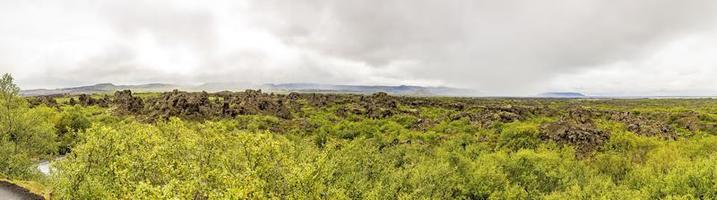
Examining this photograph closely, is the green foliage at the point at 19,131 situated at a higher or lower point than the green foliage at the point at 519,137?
higher

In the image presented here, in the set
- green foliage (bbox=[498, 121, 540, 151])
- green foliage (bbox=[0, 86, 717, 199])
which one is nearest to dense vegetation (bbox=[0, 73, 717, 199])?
green foliage (bbox=[0, 86, 717, 199])

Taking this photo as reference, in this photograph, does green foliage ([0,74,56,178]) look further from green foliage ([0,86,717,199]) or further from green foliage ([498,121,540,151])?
green foliage ([498,121,540,151])

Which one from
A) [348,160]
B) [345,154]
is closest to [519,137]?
[345,154]

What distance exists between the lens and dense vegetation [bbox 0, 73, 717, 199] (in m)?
34.9

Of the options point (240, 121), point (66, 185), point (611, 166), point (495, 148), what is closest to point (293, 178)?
point (66, 185)

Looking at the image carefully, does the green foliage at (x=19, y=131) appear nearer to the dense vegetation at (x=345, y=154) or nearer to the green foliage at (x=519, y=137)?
the dense vegetation at (x=345, y=154)

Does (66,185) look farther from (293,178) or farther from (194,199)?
(293,178)

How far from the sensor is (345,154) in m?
74.9

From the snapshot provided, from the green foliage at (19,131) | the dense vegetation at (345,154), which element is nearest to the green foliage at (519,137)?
the dense vegetation at (345,154)

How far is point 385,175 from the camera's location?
66.2 m

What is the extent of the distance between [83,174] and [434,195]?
3809 centimetres

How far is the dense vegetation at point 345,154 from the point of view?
34.9 meters

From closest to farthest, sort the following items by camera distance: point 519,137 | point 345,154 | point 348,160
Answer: point 348,160 < point 345,154 < point 519,137

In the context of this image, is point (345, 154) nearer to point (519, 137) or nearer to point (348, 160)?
point (348, 160)
